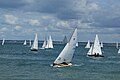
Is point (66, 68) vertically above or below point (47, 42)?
below

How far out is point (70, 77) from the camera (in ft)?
210

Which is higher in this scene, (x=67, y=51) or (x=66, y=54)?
(x=67, y=51)

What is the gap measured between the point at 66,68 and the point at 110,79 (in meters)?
16.0

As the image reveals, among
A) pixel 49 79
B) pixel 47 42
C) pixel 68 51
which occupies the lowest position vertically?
pixel 49 79

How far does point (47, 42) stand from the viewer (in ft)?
611

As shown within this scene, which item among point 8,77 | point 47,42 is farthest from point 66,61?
point 47,42

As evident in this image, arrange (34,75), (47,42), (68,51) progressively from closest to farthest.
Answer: (34,75) < (68,51) < (47,42)

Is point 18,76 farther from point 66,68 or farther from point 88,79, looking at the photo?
point 66,68

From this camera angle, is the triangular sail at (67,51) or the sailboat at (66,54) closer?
the triangular sail at (67,51)

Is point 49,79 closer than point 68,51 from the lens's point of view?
Yes

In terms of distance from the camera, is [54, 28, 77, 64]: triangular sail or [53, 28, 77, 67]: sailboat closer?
[54, 28, 77, 64]: triangular sail

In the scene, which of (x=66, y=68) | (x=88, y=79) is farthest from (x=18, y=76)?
(x=66, y=68)

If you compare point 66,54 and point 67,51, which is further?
point 66,54

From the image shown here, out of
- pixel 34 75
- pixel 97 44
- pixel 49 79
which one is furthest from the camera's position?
pixel 97 44
